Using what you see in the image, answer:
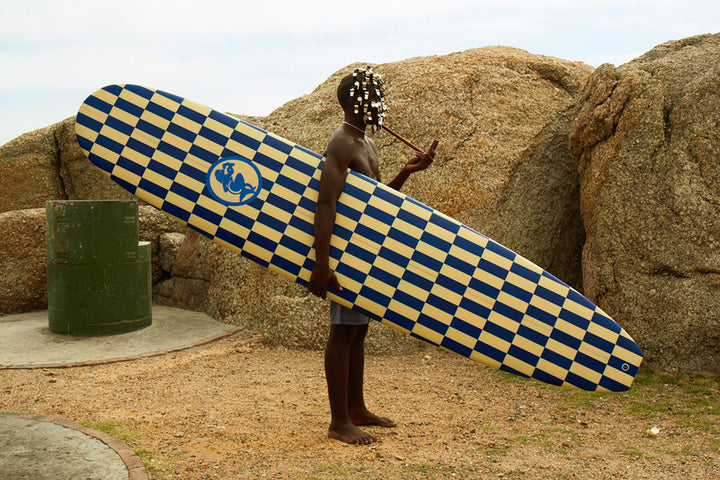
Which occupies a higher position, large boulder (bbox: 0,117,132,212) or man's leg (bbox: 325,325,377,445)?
large boulder (bbox: 0,117,132,212)

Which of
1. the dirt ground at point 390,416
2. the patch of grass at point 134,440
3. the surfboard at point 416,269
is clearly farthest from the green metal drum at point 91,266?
the surfboard at point 416,269

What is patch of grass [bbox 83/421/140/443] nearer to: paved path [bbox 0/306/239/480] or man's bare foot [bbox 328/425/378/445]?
paved path [bbox 0/306/239/480]

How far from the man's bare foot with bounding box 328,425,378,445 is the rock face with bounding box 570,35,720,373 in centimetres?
210

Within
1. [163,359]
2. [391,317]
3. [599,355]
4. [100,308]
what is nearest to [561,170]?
[599,355]

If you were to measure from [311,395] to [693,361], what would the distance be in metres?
2.41

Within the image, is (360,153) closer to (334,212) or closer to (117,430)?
(334,212)

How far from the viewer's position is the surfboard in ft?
10.1

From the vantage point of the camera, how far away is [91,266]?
212 inches

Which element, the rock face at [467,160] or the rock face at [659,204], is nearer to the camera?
the rock face at [659,204]

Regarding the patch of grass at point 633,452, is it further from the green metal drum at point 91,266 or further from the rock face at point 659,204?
the green metal drum at point 91,266

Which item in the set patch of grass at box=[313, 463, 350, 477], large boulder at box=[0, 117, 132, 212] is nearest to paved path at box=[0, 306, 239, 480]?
patch of grass at box=[313, 463, 350, 477]

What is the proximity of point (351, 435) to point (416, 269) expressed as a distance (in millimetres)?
846

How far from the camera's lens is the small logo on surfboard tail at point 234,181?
3.15 m

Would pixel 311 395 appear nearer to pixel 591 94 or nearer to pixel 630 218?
pixel 630 218
